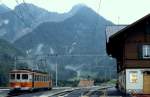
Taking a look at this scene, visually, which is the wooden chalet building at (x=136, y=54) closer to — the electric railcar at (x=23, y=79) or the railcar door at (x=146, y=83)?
the railcar door at (x=146, y=83)

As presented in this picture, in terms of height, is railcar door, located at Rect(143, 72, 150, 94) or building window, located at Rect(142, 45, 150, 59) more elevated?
building window, located at Rect(142, 45, 150, 59)

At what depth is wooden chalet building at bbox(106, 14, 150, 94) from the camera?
47.2 metres

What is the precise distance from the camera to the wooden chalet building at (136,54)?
155ft

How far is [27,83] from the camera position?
182 feet

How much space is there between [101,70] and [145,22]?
9641 cm

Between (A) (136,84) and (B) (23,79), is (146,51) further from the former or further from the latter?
(B) (23,79)

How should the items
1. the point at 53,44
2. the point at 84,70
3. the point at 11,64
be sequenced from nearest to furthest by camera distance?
the point at 11,64 → the point at 84,70 → the point at 53,44

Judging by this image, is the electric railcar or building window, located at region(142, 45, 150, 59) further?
the electric railcar

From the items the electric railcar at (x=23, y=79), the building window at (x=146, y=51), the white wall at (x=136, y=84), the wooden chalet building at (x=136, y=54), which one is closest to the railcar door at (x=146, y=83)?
the wooden chalet building at (x=136, y=54)

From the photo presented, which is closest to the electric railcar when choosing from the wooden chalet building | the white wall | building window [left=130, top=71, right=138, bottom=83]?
the wooden chalet building

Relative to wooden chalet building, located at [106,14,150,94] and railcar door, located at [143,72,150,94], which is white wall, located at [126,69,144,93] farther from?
railcar door, located at [143,72,150,94]

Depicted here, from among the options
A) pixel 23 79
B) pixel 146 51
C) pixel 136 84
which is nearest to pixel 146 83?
pixel 136 84

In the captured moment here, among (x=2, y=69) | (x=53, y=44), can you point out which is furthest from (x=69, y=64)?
(x=2, y=69)

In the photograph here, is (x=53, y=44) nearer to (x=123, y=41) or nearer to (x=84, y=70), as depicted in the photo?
(x=84, y=70)
